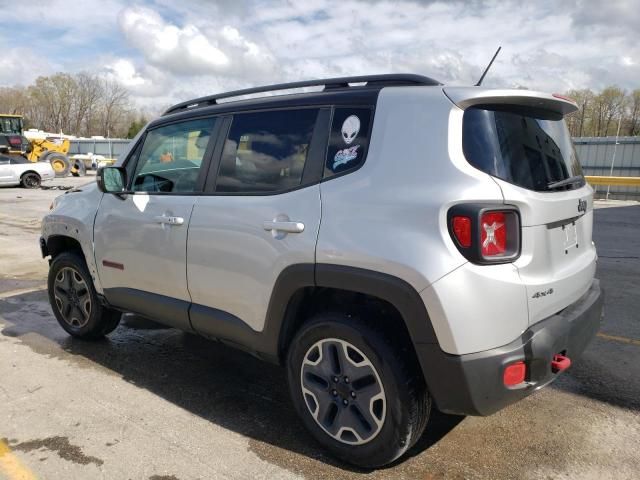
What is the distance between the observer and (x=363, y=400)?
8.64 feet

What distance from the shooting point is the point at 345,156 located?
2693 millimetres

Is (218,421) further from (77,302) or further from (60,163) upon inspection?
(60,163)

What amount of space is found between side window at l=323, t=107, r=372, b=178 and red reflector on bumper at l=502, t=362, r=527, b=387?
117 cm

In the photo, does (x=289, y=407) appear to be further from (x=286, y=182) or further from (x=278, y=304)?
(x=286, y=182)

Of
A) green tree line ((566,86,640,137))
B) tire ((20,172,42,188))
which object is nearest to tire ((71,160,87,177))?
tire ((20,172,42,188))

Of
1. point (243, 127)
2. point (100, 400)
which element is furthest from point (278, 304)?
point (100, 400)

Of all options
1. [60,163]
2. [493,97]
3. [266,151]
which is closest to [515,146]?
[493,97]

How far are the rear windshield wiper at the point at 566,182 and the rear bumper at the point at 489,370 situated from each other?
0.65 meters

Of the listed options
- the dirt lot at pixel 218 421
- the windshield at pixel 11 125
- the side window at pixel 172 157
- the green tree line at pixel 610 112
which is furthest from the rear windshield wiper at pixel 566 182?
the green tree line at pixel 610 112

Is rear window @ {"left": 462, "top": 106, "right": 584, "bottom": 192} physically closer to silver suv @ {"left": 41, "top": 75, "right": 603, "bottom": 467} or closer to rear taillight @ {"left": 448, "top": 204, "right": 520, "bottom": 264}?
silver suv @ {"left": 41, "top": 75, "right": 603, "bottom": 467}

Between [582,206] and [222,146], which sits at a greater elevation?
[222,146]

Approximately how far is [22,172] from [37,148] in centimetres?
838

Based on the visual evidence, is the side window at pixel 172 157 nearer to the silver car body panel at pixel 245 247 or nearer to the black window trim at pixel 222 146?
the black window trim at pixel 222 146

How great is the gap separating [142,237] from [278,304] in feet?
4.37
